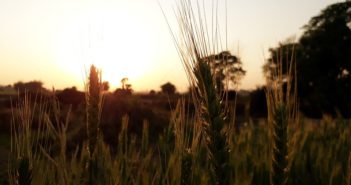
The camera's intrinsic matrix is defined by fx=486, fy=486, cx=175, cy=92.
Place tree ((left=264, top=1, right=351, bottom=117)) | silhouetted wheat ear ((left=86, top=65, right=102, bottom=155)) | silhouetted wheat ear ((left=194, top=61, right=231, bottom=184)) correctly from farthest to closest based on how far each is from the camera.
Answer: tree ((left=264, top=1, right=351, bottom=117)) → silhouetted wheat ear ((left=86, top=65, right=102, bottom=155)) → silhouetted wheat ear ((left=194, top=61, right=231, bottom=184))

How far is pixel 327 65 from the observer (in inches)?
1361

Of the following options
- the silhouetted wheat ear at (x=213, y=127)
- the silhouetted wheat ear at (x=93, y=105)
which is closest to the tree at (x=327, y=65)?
the silhouetted wheat ear at (x=93, y=105)

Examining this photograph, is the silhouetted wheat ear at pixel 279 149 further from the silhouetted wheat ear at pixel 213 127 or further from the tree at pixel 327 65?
the tree at pixel 327 65

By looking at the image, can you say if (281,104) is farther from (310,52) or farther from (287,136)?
(310,52)

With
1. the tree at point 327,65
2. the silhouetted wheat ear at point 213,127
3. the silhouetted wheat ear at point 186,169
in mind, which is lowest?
the silhouetted wheat ear at point 186,169

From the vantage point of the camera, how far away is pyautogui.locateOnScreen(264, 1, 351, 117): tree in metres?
32.9

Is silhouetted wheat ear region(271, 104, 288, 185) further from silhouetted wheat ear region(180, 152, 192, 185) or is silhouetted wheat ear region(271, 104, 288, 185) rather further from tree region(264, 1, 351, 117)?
tree region(264, 1, 351, 117)

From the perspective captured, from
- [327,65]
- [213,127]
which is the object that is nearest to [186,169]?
[213,127]

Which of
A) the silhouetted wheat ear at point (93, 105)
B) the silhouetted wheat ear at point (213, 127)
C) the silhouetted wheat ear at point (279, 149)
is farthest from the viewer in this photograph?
the silhouetted wheat ear at point (93, 105)

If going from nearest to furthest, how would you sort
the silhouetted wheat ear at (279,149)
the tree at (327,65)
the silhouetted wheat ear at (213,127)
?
the silhouetted wheat ear at (213,127), the silhouetted wheat ear at (279,149), the tree at (327,65)

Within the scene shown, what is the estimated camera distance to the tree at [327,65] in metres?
32.9

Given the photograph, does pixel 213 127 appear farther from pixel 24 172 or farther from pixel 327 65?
pixel 327 65

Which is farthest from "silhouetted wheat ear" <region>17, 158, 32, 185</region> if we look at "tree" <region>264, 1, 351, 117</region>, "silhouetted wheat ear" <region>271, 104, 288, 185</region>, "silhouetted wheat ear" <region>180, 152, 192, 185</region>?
"tree" <region>264, 1, 351, 117</region>

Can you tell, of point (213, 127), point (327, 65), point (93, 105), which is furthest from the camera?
point (327, 65)
